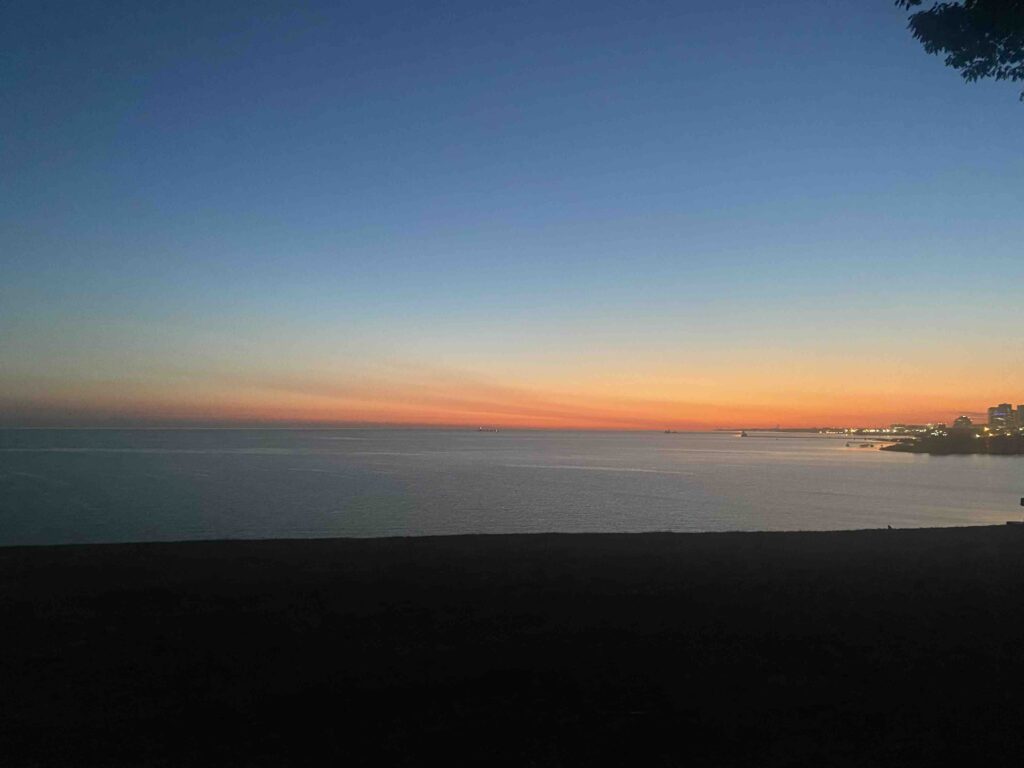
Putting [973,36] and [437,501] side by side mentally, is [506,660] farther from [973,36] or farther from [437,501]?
[437,501]

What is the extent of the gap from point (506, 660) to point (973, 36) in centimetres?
1016

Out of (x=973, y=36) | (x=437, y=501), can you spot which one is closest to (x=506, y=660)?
(x=973, y=36)

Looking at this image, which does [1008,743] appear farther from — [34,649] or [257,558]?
[257,558]

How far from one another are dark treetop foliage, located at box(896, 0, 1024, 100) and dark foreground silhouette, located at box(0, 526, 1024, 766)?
7.25m

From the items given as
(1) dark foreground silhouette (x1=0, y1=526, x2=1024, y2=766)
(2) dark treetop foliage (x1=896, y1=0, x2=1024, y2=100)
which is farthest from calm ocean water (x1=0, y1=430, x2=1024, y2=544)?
(2) dark treetop foliage (x1=896, y1=0, x2=1024, y2=100)

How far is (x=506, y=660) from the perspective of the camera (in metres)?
6.61

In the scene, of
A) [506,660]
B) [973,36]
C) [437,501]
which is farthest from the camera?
[437,501]

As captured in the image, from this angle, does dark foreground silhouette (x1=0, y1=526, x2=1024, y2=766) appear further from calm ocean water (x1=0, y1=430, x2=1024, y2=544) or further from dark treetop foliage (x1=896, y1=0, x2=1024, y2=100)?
calm ocean water (x1=0, y1=430, x2=1024, y2=544)

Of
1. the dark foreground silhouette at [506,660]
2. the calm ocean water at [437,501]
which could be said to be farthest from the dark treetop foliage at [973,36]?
the calm ocean water at [437,501]

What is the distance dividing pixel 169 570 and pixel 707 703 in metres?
8.05

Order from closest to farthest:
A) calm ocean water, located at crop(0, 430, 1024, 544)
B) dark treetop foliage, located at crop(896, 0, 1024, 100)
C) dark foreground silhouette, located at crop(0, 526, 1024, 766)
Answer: dark foreground silhouette, located at crop(0, 526, 1024, 766) < dark treetop foliage, located at crop(896, 0, 1024, 100) < calm ocean water, located at crop(0, 430, 1024, 544)

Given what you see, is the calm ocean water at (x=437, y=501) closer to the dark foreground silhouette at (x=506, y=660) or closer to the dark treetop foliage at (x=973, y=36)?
the dark foreground silhouette at (x=506, y=660)

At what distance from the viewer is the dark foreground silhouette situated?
4.89m

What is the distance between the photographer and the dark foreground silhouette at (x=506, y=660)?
16.1ft
